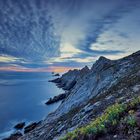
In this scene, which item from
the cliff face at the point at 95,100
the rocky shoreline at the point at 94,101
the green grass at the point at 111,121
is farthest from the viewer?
the cliff face at the point at 95,100

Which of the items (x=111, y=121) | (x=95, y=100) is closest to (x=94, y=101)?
(x=95, y=100)

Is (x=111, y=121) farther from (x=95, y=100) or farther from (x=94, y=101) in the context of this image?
(x=95, y=100)

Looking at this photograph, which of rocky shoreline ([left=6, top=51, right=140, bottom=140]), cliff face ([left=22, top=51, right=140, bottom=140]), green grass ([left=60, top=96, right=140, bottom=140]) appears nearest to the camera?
green grass ([left=60, top=96, right=140, bottom=140])

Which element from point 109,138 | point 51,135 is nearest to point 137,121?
point 109,138

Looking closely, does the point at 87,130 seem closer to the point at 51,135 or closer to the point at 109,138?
the point at 109,138

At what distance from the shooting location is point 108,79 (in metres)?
32.1

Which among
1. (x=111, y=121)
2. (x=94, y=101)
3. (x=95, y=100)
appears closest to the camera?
(x=111, y=121)

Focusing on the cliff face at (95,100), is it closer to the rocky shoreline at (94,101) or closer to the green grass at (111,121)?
the rocky shoreline at (94,101)

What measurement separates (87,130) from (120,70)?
23.1 m

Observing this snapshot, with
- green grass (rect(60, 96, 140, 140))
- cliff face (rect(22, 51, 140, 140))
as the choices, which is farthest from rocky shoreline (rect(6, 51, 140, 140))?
green grass (rect(60, 96, 140, 140))

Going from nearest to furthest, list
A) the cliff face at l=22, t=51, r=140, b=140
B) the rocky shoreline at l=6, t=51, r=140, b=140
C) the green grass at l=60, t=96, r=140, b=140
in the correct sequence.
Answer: the green grass at l=60, t=96, r=140, b=140, the rocky shoreline at l=6, t=51, r=140, b=140, the cliff face at l=22, t=51, r=140, b=140

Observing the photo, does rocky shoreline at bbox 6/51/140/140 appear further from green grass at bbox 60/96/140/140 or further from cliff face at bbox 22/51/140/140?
green grass at bbox 60/96/140/140

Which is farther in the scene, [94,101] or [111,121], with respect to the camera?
[94,101]

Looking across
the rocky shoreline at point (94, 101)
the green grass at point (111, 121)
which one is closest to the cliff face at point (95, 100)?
the rocky shoreline at point (94, 101)
